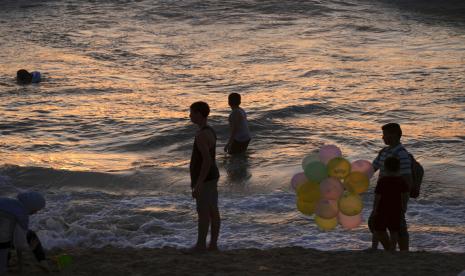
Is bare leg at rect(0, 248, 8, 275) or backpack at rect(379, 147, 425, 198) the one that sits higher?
backpack at rect(379, 147, 425, 198)

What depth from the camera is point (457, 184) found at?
1245 centimetres

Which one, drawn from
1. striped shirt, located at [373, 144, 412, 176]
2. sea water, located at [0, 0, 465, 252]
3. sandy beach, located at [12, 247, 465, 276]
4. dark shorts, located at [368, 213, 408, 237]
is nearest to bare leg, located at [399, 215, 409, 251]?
dark shorts, located at [368, 213, 408, 237]

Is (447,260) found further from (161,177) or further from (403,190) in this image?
(161,177)

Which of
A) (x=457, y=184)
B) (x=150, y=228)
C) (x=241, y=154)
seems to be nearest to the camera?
(x=150, y=228)

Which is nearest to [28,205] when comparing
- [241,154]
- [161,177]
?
[161,177]

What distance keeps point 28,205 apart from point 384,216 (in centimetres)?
339

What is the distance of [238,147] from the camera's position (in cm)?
1405

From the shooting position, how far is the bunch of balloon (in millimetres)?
8078

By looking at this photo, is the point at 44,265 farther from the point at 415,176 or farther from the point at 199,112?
the point at 415,176

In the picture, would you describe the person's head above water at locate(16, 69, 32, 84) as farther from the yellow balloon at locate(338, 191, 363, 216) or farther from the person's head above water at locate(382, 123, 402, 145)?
the person's head above water at locate(382, 123, 402, 145)

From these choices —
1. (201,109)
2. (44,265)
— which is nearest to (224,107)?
(201,109)

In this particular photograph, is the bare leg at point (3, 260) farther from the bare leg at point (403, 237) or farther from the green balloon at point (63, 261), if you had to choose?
the bare leg at point (403, 237)

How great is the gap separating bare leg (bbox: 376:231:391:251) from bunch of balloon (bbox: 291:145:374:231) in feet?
0.84

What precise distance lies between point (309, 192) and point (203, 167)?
43.7 inches
